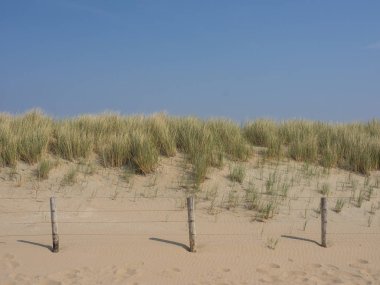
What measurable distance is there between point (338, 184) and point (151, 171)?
426 centimetres

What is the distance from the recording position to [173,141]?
1229 centimetres

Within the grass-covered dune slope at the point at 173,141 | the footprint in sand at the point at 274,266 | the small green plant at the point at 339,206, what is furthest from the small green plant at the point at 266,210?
the footprint in sand at the point at 274,266

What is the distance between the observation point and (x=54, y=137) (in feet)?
40.8

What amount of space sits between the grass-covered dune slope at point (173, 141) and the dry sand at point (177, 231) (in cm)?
33

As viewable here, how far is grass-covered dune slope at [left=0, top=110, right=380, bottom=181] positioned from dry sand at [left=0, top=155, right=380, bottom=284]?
12.9 inches

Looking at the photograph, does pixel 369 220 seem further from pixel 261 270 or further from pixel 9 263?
pixel 9 263

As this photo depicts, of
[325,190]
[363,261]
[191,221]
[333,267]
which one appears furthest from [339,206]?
[191,221]

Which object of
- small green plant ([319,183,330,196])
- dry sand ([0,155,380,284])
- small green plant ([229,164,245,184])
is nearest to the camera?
dry sand ([0,155,380,284])

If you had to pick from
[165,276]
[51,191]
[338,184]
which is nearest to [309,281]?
[165,276]

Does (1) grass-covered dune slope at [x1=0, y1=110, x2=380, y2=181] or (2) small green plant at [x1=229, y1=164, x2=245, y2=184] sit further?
(1) grass-covered dune slope at [x1=0, y1=110, x2=380, y2=181]

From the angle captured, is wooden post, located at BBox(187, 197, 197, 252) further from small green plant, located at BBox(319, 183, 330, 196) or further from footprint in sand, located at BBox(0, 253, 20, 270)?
small green plant, located at BBox(319, 183, 330, 196)

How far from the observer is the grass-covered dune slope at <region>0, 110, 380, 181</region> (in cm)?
1152

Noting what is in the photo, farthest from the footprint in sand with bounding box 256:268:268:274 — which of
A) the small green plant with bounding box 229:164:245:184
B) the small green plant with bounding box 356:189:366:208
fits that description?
the small green plant with bounding box 356:189:366:208

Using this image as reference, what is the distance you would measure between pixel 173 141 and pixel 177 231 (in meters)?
3.32
